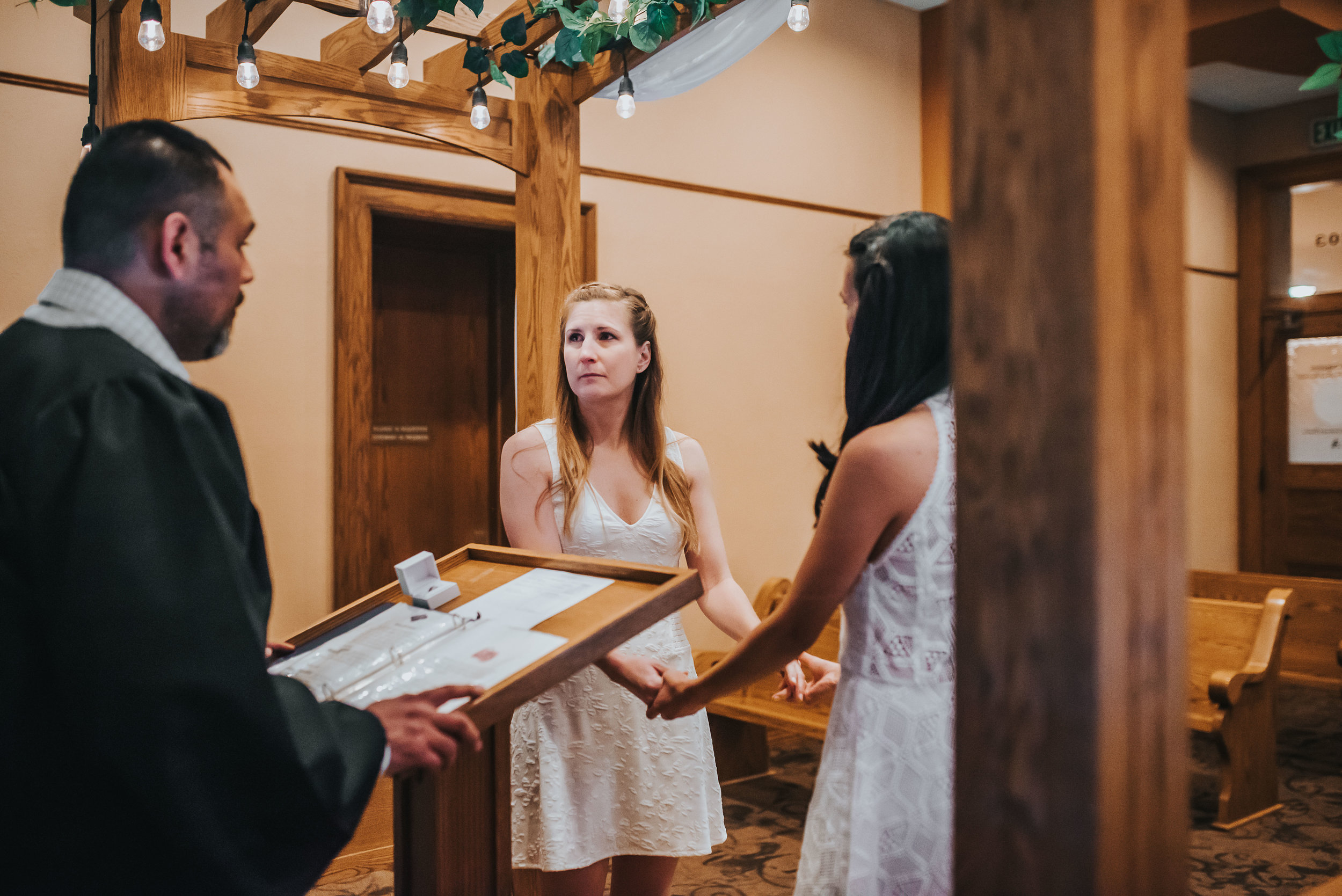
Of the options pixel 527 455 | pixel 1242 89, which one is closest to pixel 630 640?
pixel 527 455

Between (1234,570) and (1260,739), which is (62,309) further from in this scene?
(1234,570)

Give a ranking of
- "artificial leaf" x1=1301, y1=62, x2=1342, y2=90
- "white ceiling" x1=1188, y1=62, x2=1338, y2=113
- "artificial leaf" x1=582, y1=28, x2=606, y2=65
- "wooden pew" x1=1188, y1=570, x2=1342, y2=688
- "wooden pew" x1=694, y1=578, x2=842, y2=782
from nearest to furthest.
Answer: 1. "artificial leaf" x1=582, y1=28, x2=606, y2=65
2. "artificial leaf" x1=1301, y1=62, x2=1342, y2=90
3. "wooden pew" x1=694, y1=578, x2=842, y2=782
4. "wooden pew" x1=1188, y1=570, x2=1342, y2=688
5. "white ceiling" x1=1188, y1=62, x2=1338, y2=113

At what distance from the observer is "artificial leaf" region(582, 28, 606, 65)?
8.15 ft

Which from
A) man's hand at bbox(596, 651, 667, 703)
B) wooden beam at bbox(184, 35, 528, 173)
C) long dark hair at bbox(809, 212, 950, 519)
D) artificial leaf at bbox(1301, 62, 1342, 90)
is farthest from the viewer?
artificial leaf at bbox(1301, 62, 1342, 90)

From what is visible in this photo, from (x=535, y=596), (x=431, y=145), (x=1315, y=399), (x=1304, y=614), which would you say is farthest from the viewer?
(x=1315, y=399)

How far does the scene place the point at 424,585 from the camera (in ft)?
5.57

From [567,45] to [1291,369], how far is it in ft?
22.8

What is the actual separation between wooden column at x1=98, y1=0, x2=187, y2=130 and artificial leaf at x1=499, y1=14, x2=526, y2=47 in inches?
28.8

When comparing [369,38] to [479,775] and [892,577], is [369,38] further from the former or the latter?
[892,577]

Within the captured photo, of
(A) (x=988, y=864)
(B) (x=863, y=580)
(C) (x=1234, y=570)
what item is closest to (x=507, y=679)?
(B) (x=863, y=580)

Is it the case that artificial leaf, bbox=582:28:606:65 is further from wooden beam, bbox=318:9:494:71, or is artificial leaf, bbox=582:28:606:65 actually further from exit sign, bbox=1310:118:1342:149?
exit sign, bbox=1310:118:1342:149

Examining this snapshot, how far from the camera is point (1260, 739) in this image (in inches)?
161

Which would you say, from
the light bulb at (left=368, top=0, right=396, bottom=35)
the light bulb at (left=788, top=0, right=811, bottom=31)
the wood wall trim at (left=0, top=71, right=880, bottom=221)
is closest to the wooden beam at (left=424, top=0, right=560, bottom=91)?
the wood wall trim at (left=0, top=71, right=880, bottom=221)

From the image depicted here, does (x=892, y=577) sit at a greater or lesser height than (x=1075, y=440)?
lesser
